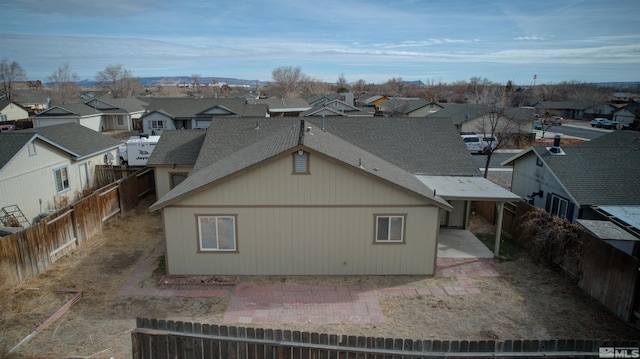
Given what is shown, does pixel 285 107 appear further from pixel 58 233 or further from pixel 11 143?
pixel 58 233

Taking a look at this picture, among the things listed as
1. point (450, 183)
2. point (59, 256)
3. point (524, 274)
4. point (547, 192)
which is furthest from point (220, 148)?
point (547, 192)

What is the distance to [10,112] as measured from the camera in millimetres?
57906

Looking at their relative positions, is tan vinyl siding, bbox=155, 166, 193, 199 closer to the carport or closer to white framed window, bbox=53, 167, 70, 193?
white framed window, bbox=53, 167, 70, 193

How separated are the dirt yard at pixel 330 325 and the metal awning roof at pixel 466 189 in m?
2.57

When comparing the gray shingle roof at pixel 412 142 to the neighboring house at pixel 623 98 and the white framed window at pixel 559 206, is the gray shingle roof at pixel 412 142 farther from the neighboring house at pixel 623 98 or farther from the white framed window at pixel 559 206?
the neighboring house at pixel 623 98

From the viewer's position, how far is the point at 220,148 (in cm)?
1998

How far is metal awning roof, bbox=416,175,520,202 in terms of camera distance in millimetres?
15211

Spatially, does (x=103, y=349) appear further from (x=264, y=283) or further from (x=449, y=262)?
(x=449, y=262)

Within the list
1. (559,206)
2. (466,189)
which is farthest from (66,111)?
(559,206)

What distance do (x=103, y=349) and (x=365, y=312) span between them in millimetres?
6707

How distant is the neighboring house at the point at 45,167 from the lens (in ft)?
→ 58.1

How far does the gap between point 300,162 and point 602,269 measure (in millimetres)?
9553

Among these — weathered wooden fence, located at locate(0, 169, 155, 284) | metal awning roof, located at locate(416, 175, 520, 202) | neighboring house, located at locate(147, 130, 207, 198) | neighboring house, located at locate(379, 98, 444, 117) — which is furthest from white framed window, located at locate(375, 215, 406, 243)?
neighboring house, located at locate(379, 98, 444, 117)

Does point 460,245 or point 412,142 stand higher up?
point 412,142
